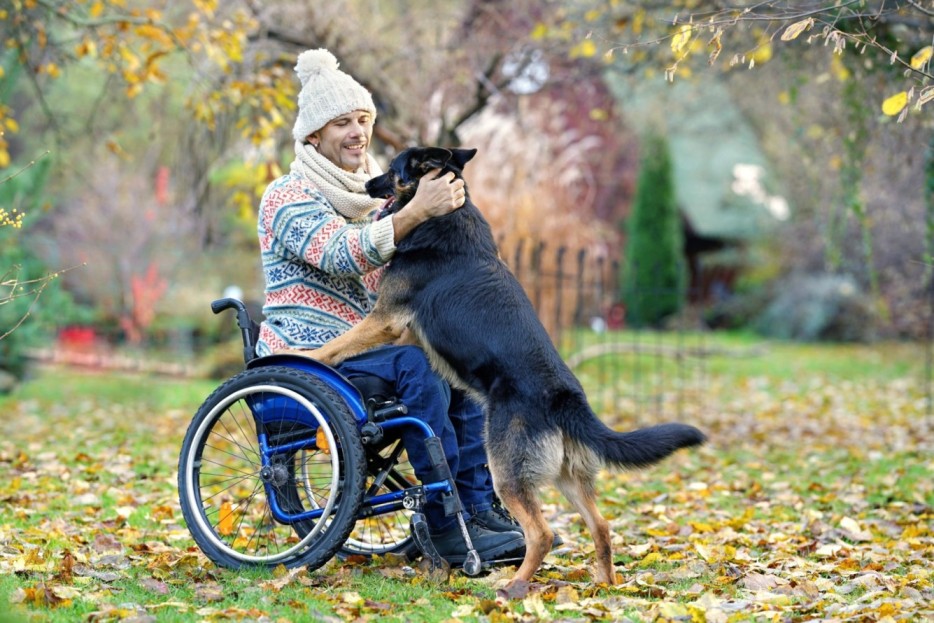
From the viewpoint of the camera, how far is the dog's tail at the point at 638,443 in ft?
10.9

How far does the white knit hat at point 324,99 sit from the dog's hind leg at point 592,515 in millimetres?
1651

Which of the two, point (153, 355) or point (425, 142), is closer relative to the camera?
point (425, 142)

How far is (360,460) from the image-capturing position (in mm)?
3410

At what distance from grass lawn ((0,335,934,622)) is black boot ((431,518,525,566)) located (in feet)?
0.30

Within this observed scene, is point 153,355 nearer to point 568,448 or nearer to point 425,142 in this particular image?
point 425,142

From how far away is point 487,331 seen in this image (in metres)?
3.50

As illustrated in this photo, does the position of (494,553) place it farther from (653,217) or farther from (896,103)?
(653,217)

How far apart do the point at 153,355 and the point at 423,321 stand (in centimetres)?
1254

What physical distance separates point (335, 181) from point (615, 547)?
1933 millimetres

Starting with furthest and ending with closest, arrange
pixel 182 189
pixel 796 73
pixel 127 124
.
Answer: pixel 127 124 → pixel 182 189 → pixel 796 73

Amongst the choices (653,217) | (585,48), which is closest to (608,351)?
(585,48)

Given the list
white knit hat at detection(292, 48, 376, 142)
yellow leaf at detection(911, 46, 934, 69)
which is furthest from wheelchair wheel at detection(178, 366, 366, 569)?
yellow leaf at detection(911, 46, 934, 69)

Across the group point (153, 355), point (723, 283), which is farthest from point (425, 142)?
point (723, 283)

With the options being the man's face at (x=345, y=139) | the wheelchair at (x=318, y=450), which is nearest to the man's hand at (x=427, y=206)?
the man's face at (x=345, y=139)
